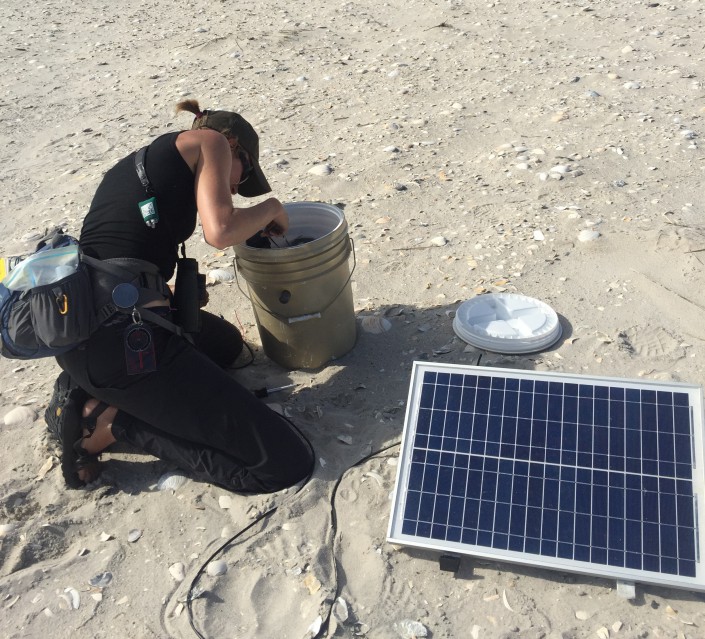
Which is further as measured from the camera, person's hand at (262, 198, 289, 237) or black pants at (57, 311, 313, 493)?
person's hand at (262, 198, 289, 237)

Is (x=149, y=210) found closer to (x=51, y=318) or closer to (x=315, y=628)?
(x=51, y=318)

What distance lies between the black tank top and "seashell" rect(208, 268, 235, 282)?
5.10 feet

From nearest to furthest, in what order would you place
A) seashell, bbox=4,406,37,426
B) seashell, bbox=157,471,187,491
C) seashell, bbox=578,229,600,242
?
seashell, bbox=157,471,187,491
seashell, bbox=4,406,37,426
seashell, bbox=578,229,600,242

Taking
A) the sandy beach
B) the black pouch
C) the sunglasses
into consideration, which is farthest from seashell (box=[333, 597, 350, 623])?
the sunglasses

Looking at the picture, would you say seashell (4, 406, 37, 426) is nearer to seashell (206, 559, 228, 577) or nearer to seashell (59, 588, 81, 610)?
seashell (59, 588, 81, 610)

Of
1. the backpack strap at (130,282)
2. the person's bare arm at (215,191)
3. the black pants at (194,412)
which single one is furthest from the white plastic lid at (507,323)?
the backpack strap at (130,282)

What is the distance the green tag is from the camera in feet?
11.0

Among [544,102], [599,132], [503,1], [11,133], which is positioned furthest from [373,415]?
[503,1]

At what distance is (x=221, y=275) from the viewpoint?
5.07m

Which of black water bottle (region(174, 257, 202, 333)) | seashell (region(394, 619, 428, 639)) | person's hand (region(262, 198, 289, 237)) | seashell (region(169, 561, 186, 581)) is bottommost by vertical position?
seashell (region(394, 619, 428, 639))

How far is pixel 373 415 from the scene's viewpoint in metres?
3.75

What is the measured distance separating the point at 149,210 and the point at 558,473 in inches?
82.5

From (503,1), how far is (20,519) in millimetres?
8292

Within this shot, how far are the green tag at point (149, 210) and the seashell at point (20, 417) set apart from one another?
1354 millimetres
